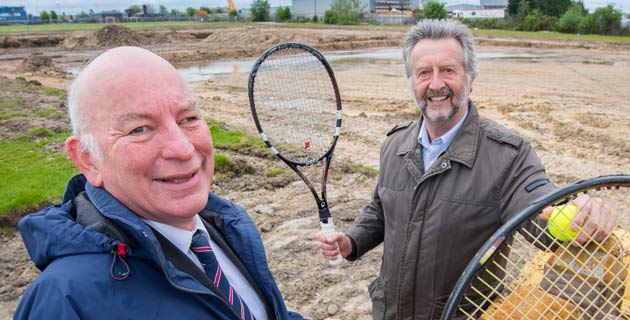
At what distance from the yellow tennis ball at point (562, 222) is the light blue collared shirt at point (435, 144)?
2.61 feet

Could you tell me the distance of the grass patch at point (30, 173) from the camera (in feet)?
20.7

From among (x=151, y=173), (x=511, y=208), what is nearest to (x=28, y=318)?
(x=151, y=173)

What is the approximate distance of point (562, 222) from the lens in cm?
189

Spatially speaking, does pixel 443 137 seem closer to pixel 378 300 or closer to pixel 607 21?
pixel 378 300


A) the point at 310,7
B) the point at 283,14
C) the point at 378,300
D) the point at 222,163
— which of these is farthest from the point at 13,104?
the point at 310,7

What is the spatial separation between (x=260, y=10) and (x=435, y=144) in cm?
8083

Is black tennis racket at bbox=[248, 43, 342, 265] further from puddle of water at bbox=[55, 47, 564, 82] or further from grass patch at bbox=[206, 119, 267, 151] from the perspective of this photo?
puddle of water at bbox=[55, 47, 564, 82]

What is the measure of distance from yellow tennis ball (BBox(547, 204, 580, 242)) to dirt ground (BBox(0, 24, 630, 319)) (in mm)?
2718

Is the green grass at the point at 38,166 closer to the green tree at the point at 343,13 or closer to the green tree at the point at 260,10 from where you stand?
the green tree at the point at 343,13

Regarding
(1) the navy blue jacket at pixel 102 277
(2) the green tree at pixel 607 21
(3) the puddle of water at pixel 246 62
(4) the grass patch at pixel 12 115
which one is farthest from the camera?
(2) the green tree at pixel 607 21

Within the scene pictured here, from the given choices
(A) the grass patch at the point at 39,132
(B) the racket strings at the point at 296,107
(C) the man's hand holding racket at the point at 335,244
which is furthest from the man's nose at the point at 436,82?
(A) the grass patch at the point at 39,132

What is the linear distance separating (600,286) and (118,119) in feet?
5.74

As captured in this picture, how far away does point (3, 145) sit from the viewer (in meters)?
8.84

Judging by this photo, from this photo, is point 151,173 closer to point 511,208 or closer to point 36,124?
point 511,208
